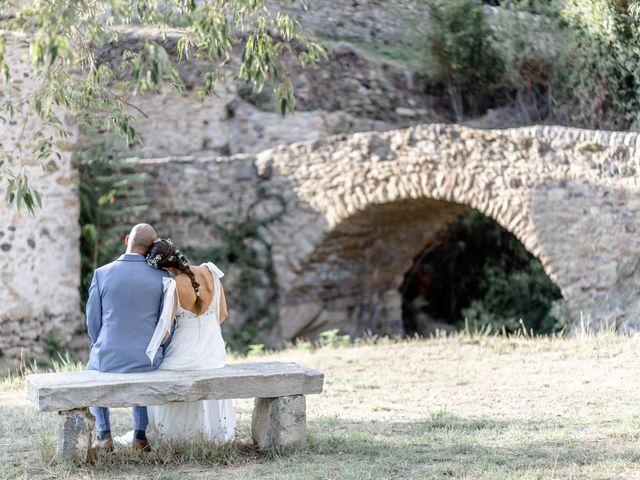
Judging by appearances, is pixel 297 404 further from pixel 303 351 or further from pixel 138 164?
pixel 138 164

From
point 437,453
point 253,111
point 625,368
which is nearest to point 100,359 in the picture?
point 437,453

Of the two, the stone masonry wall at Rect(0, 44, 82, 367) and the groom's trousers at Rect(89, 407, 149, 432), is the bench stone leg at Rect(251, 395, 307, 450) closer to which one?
the groom's trousers at Rect(89, 407, 149, 432)

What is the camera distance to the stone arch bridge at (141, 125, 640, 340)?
10938 mm

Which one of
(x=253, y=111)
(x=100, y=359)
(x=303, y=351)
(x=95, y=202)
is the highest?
(x=253, y=111)

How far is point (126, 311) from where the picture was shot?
572cm

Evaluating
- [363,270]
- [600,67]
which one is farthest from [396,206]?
[600,67]

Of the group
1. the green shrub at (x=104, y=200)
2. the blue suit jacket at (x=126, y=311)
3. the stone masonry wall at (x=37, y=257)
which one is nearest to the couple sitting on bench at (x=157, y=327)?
the blue suit jacket at (x=126, y=311)

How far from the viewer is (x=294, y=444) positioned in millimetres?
5832

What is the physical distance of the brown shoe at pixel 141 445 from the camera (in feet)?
19.0

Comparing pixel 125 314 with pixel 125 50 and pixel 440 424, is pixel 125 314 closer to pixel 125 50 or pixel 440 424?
pixel 125 50

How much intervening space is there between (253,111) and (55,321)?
17.0 feet

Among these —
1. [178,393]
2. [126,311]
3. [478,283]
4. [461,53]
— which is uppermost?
[461,53]

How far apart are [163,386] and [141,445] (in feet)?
1.78

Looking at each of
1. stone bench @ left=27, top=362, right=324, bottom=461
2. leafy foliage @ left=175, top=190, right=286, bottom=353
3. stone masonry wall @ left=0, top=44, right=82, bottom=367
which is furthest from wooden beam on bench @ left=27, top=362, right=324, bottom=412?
leafy foliage @ left=175, top=190, right=286, bottom=353
